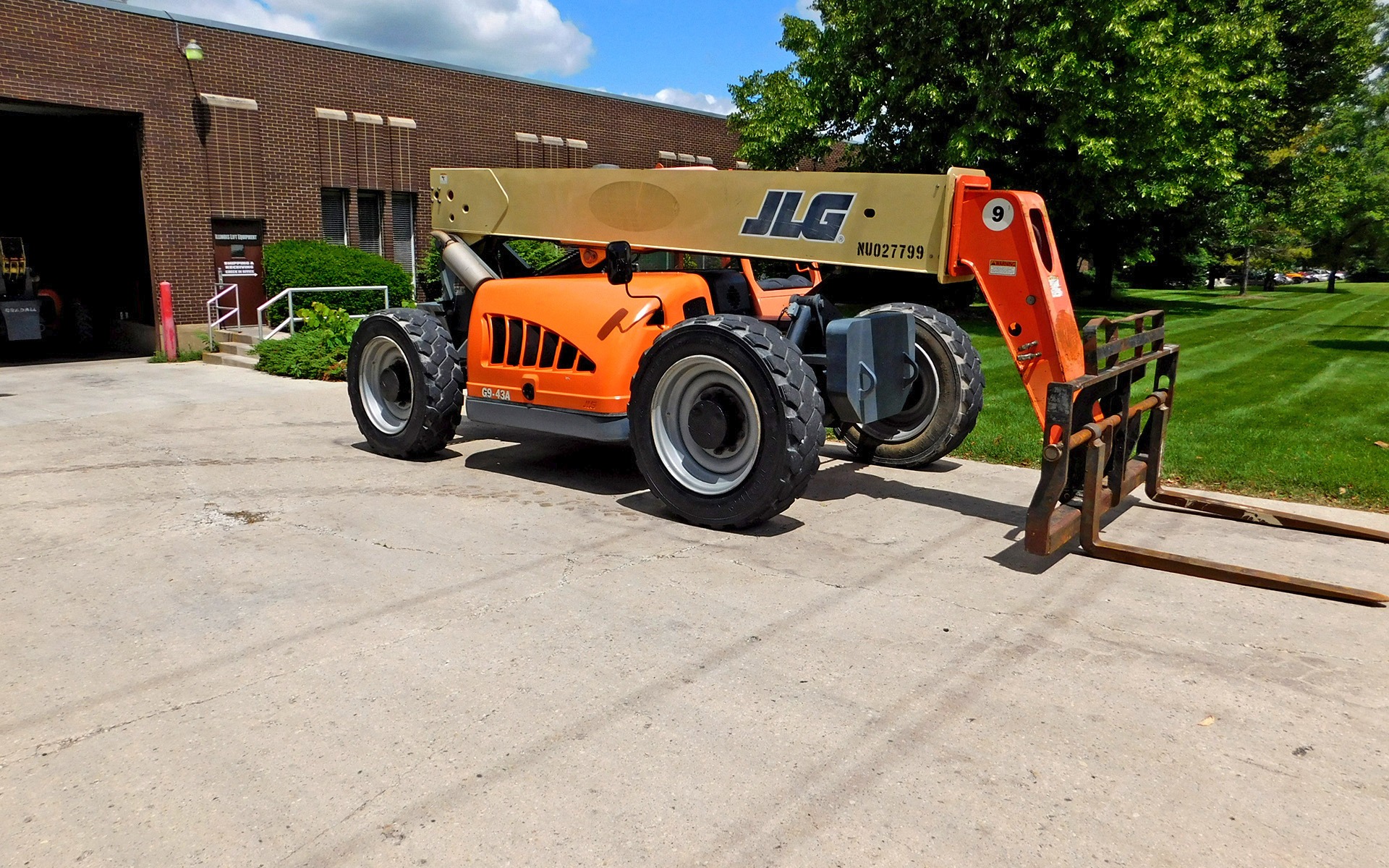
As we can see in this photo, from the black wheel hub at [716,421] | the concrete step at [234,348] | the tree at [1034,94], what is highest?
the tree at [1034,94]

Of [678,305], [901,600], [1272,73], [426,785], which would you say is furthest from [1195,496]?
[1272,73]

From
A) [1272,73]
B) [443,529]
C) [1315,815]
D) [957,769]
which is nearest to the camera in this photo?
[1315,815]

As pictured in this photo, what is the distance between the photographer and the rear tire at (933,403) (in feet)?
25.5

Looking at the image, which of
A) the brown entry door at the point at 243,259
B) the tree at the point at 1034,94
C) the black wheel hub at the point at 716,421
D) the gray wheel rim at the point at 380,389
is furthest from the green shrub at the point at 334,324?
the tree at the point at 1034,94

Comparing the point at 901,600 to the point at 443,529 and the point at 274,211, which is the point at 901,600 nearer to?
the point at 443,529

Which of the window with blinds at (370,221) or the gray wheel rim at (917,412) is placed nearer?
the gray wheel rim at (917,412)

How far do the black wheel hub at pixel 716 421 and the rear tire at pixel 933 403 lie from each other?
1.37 meters

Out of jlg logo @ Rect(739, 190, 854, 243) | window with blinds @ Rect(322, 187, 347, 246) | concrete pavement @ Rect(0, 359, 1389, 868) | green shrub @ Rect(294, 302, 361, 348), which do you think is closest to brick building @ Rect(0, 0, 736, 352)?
window with blinds @ Rect(322, 187, 347, 246)

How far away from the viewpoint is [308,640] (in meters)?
4.64

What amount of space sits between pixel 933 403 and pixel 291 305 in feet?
46.7

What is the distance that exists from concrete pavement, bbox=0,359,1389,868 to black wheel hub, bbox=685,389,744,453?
62 centimetres

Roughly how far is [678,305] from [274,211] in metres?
16.9

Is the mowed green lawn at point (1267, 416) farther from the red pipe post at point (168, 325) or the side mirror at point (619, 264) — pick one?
the red pipe post at point (168, 325)

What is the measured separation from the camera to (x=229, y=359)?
17.5 m
